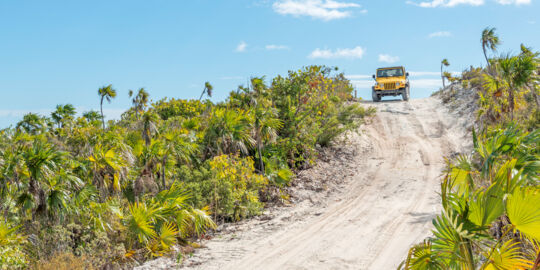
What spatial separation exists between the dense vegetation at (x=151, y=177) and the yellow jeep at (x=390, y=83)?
8260 mm

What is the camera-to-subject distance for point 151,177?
1181cm

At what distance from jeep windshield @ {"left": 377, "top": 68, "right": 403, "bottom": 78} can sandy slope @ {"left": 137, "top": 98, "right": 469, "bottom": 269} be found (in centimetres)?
894

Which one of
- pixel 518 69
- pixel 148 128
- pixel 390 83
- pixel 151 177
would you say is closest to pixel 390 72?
pixel 390 83

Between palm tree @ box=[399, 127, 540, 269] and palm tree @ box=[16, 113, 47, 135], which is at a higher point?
palm tree @ box=[16, 113, 47, 135]

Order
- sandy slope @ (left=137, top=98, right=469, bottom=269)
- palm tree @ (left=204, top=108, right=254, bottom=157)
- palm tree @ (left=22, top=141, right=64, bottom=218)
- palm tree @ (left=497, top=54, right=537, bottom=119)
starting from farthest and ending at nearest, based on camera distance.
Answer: palm tree @ (left=204, top=108, right=254, bottom=157) < palm tree @ (left=497, top=54, right=537, bottom=119) < sandy slope @ (left=137, top=98, right=469, bottom=269) < palm tree @ (left=22, top=141, right=64, bottom=218)

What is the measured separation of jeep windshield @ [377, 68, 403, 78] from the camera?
94.3ft

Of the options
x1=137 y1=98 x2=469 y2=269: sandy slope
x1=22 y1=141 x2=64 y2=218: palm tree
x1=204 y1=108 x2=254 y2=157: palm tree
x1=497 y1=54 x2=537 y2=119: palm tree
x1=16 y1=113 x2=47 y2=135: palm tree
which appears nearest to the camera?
x1=22 y1=141 x2=64 y2=218: palm tree

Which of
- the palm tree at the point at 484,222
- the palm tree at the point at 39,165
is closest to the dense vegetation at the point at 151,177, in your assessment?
the palm tree at the point at 39,165

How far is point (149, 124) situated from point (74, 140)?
6431 millimetres

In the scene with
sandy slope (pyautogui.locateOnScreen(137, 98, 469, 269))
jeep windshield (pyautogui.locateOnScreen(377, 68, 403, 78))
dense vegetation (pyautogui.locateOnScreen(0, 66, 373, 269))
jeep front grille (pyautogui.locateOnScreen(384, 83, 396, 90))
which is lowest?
sandy slope (pyautogui.locateOnScreen(137, 98, 469, 269))

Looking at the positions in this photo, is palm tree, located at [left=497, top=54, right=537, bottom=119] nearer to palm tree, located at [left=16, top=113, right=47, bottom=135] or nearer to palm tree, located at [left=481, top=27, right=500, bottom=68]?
palm tree, located at [left=481, top=27, right=500, bottom=68]

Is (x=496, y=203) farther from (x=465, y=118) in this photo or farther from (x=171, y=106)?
(x=171, y=106)

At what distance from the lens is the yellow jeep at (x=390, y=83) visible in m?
28.0

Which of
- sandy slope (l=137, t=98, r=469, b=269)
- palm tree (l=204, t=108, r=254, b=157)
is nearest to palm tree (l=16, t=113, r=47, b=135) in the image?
palm tree (l=204, t=108, r=254, b=157)
